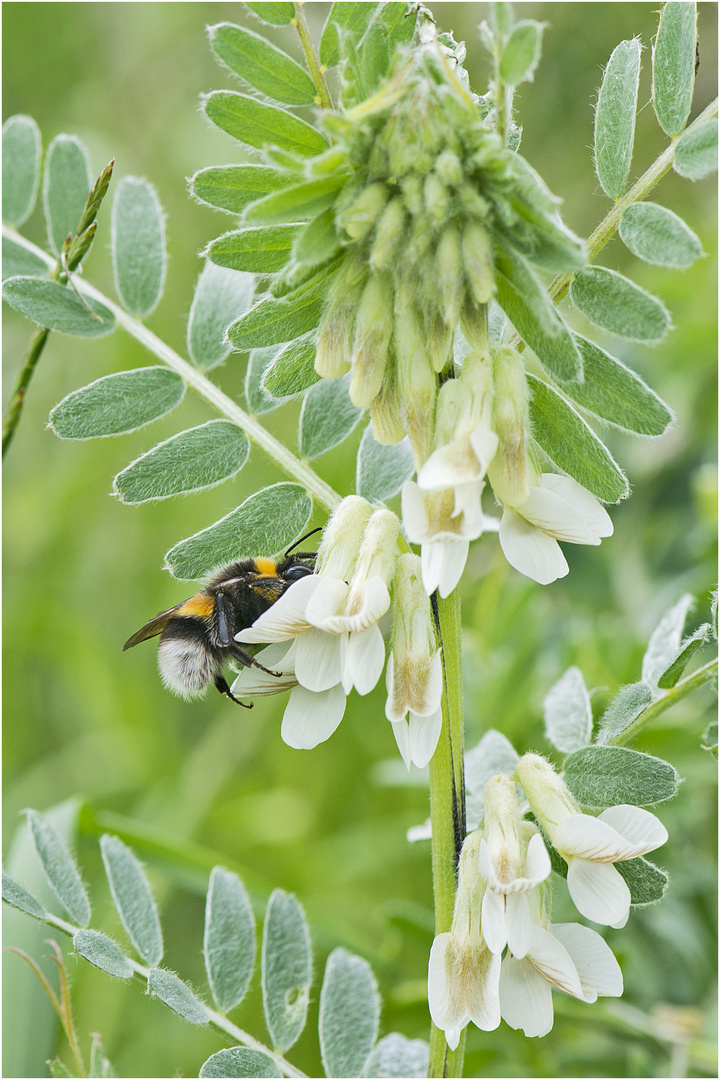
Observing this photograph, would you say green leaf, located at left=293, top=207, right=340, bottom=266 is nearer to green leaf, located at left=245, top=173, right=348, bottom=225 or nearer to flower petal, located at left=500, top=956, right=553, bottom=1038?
green leaf, located at left=245, top=173, right=348, bottom=225

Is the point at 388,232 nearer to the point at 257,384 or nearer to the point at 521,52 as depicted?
the point at 521,52

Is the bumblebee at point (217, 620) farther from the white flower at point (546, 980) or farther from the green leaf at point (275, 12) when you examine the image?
the green leaf at point (275, 12)

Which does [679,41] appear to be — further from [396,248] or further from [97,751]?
[97,751]

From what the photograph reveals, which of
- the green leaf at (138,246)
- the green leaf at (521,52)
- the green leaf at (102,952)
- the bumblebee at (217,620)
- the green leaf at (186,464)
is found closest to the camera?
the green leaf at (521,52)

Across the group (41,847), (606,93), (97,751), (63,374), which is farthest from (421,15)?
(63,374)

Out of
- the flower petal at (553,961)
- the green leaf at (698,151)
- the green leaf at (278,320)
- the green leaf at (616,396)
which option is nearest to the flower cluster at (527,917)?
the flower petal at (553,961)

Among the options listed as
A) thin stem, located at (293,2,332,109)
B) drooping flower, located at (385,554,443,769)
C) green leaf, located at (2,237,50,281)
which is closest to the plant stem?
drooping flower, located at (385,554,443,769)
